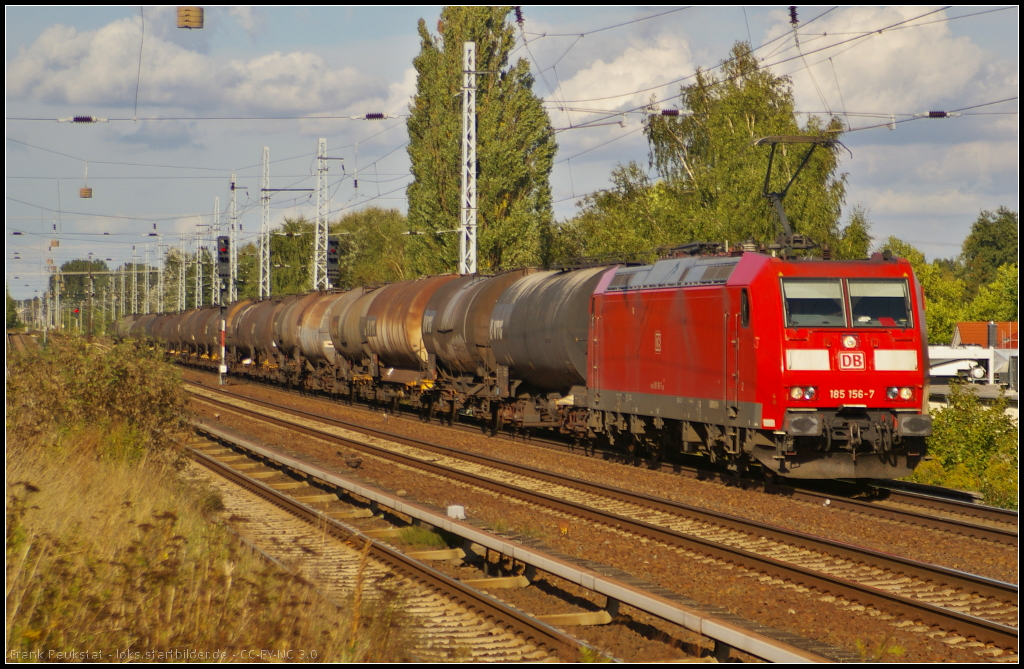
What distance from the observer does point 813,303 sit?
13695 mm

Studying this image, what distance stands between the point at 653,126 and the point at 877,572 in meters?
40.9

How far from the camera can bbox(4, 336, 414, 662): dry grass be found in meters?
6.17

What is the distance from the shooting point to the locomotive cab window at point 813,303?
44.5 feet

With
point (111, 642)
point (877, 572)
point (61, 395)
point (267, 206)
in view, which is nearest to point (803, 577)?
point (877, 572)

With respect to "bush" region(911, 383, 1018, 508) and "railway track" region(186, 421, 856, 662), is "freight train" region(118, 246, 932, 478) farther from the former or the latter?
"railway track" region(186, 421, 856, 662)

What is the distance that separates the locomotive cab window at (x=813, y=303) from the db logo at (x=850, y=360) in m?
0.41

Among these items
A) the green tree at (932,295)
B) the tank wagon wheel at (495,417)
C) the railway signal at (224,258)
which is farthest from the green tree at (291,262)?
the tank wagon wheel at (495,417)

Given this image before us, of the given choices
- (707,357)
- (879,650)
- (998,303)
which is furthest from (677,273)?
(998,303)

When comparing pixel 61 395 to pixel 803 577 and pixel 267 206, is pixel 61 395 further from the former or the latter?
pixel 267 206

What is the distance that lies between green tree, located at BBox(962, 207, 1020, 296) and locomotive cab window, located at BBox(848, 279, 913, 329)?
98.1m

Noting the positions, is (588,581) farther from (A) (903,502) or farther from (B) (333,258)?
(B) (333,258)

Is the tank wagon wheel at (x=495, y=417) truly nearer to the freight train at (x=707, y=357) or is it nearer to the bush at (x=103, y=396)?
the freight train at (x=707, y=357)

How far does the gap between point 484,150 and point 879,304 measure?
30.6 meters

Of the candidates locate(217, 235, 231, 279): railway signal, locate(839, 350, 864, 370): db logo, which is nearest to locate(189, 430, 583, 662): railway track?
locate(839, 350, 864, 370): db logo
